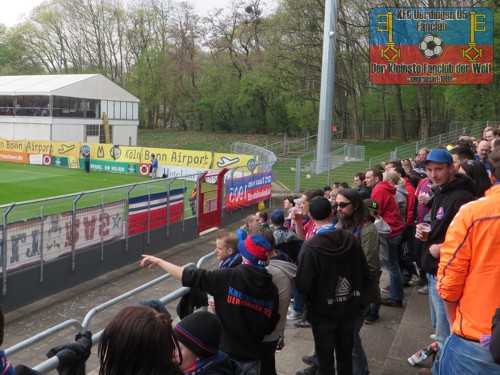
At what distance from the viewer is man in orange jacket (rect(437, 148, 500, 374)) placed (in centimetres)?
256

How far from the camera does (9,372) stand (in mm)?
2217

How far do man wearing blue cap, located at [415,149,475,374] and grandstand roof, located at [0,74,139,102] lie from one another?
47.8 m

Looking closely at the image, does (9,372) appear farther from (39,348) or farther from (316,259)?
(39,348)

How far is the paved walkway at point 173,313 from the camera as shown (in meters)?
5.39

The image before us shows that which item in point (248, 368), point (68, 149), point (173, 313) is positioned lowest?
point (173, 313)

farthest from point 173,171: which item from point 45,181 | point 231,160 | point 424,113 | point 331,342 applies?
point 331,342

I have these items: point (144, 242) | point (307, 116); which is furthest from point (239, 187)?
point (307, 116)

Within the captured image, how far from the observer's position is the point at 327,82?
2820cm

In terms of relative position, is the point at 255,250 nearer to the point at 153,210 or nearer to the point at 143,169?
the point at 153,210

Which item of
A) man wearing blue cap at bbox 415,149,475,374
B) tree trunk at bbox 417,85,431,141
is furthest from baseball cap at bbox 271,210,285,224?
tree trunk at bbox 417,85,431,141

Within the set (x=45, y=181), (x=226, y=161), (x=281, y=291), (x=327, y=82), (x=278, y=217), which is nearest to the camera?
(x=281, y=291)

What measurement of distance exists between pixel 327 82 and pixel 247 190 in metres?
10.6

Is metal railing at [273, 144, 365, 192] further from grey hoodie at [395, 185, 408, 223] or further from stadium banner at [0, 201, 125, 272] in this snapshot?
grey hoodie at [395, 185, 408, 223]

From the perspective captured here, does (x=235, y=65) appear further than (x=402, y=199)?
Yes
